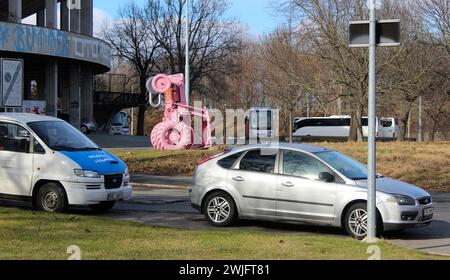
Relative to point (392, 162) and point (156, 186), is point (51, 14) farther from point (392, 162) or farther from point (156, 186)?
point (392, 162)

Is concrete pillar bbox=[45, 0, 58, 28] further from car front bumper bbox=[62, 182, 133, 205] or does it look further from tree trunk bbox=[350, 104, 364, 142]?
car front bumper bbox=[62, 182, 133, 205]

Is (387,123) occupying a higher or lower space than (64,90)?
lower

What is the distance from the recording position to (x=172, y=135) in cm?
2758

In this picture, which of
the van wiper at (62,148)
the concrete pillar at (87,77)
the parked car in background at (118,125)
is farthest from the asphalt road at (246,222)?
the parked car in background at (118,125)

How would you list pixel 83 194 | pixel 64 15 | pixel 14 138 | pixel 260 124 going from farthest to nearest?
pixel 64 15 < pixel 260 124 < pixel 14 138 < pixel 83 194

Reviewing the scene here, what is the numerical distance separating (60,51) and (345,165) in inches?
1496

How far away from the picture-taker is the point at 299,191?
10.4m

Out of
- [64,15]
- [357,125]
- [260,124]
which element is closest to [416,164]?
[357,125]

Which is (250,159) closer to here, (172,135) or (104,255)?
(104,255)

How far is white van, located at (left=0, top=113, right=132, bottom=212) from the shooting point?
38.0 ft

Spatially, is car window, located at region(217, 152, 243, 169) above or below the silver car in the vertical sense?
above

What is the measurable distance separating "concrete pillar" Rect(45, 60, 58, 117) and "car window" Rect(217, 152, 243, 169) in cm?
3858

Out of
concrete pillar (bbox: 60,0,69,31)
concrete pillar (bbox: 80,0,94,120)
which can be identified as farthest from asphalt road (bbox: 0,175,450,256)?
concrete pillar (bbox: 60,0,69,31)

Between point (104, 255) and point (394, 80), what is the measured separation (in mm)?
29753
